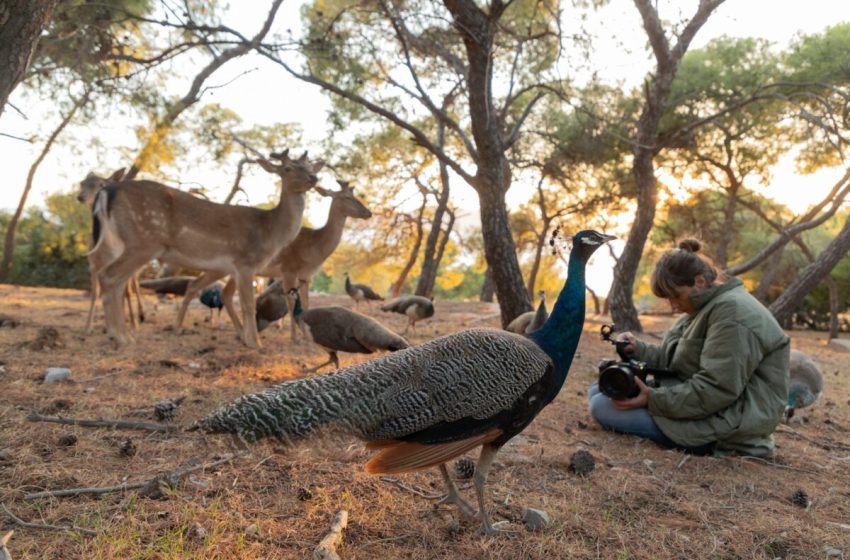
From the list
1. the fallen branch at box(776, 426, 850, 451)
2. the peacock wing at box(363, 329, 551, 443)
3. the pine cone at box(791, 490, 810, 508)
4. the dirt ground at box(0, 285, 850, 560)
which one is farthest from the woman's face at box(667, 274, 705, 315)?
the fallen branch at box(776, 426, 850, 451)

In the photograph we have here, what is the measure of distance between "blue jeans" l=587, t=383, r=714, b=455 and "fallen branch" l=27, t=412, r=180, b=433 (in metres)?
3.09

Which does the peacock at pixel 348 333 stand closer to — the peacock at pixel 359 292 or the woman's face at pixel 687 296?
the woman's face at pixel 687 296

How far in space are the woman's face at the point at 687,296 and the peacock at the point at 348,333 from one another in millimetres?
2414

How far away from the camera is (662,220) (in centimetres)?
1862

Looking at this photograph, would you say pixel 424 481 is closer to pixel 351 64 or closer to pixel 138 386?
pixel 138 386

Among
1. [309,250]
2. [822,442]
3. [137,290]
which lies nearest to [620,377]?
[822,442]

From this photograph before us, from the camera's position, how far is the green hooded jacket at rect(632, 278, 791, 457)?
3643 millimetres

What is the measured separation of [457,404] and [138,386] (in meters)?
3.37

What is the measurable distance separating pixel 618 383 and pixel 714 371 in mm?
631

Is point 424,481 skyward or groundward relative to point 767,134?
groundward

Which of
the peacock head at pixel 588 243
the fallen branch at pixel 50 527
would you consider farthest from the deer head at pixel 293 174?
the fallen branch at pixel 50 527

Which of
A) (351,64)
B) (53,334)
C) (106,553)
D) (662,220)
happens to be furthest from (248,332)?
(662,220)

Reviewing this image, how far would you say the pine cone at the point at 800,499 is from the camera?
3.33 metres

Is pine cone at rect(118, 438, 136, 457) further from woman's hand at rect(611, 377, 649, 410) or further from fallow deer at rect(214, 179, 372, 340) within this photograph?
fallow deer at rect(214, 179, 372, 340)
